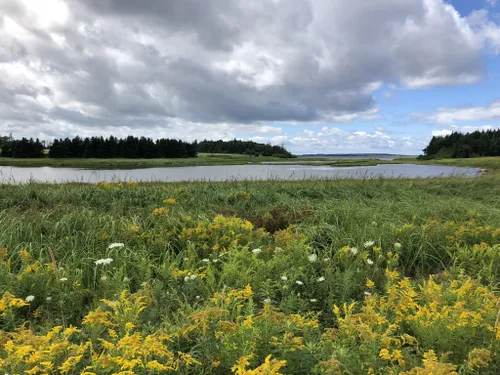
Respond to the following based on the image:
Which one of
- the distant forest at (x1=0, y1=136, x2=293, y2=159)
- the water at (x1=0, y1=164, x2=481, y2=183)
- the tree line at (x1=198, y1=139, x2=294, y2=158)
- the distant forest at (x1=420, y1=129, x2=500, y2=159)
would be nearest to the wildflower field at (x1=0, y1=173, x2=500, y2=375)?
the water at (x1=0, y1=164, x2=481, y2=183)

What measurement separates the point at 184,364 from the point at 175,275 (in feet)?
5.41

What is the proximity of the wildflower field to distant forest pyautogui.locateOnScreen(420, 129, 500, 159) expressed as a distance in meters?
111

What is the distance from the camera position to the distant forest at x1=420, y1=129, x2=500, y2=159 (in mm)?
100094

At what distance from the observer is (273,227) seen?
6.44 metres

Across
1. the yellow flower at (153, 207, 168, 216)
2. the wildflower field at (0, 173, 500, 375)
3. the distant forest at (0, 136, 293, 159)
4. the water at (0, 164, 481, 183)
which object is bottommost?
the wildflower field at (0, 173, 500, 375)

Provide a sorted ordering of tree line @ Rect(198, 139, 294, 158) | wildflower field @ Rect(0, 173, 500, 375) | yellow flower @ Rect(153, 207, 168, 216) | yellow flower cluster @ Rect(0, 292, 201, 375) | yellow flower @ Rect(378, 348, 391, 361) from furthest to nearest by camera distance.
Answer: tree line @ Rect(198, 139, 294, 158) < yellow flower @ Rect(153, 207, 168, 216) < wildflower field @ Rect(0, 173, 500, 375) < yellow flower @ Rect(378, 348, 391, 361) < yellow flower cluster @ Rect(0, 292, 201, 375)

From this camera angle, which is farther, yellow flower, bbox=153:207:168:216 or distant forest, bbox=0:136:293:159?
distant forest, bbox=0:136:293:159

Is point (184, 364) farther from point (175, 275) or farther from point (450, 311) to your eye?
point (450, 311)

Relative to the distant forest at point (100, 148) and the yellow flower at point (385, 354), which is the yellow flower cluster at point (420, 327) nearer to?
Result: the yellow flower at point (385, 354)

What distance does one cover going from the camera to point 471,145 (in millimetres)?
102062

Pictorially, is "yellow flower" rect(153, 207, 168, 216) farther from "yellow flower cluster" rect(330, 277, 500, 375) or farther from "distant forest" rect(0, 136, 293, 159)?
"distant forest" rect(0, 136, 293, 159)

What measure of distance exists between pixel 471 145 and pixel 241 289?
4786 inches

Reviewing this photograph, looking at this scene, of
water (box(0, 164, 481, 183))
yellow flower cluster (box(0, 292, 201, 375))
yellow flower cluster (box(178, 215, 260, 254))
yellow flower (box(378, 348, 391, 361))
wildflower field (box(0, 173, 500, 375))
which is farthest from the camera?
water (box(0, 164, 481, 183))

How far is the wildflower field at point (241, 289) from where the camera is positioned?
214cm
